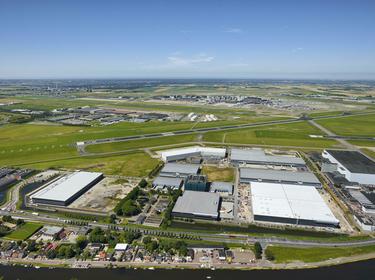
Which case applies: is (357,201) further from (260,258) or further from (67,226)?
(67,226)

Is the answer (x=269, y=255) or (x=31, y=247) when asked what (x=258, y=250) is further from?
(x=31, y=247)

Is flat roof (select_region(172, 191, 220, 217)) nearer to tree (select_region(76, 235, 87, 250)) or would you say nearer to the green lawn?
tree (select_region(76, 235, 87, 250))

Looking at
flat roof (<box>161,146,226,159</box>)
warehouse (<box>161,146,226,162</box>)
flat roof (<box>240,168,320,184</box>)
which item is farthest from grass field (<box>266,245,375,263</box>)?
flat roof (<box>161,146,226,159</box>)

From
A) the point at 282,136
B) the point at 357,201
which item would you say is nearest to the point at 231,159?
the point at 357,201

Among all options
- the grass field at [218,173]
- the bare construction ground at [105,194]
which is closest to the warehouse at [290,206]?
the grass field at [218,173]

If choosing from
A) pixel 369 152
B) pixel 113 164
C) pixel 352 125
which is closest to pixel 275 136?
pixel 369 152

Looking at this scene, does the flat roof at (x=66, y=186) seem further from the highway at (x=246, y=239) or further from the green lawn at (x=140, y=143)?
the green lawn at (x=140, y=143)

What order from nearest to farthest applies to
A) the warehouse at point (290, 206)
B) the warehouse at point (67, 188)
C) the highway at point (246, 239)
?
1. the highway at point (246, 239)
2. the warehouse at point (290, 206)
3. the warehouse at point (67, 188)
